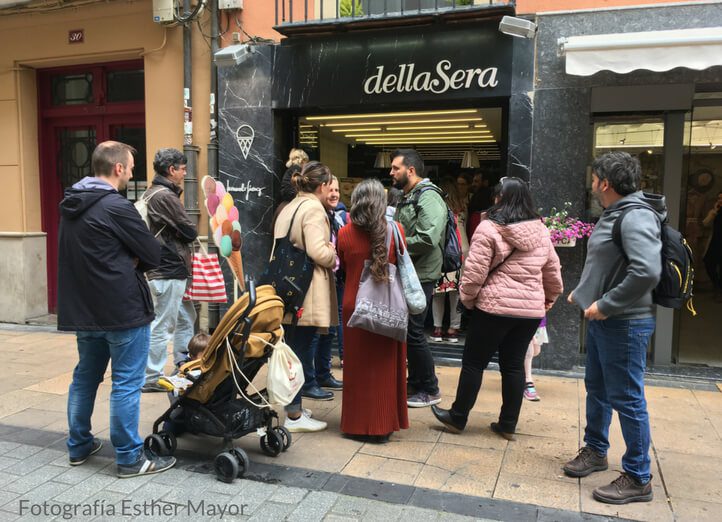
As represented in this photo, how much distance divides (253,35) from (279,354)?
4.38 m

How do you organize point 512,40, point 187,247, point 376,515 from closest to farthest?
point 376,515
point 187,247
point 512,40

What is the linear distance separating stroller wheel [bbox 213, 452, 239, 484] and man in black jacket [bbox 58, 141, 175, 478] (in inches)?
14.5

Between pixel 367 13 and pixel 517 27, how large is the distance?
5.84 ft

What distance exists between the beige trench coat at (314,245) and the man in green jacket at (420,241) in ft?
2.40

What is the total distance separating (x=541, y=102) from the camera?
5.57 metres

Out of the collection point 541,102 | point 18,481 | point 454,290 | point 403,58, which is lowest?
point 18,481

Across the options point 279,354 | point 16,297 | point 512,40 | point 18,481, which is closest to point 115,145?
point 279,354

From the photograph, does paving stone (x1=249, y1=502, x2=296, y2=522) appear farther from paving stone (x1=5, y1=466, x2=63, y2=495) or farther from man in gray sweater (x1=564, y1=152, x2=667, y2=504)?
man in gray sweater (x1=564, y1=152, x2=667, y2=504)

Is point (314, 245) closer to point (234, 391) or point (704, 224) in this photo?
point (234, 391)

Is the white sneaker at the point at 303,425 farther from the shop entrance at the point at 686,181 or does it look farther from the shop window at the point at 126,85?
the shop window at the point at 126,85

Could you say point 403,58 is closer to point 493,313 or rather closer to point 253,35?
point 253,35

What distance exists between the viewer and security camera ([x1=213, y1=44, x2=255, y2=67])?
610 centimetres

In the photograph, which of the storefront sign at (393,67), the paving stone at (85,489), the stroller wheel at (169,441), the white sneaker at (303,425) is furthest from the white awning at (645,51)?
the paving stone at (85,489)

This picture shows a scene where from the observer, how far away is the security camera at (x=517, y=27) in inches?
205
